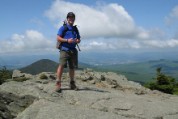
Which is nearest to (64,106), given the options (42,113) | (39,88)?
(42,113)

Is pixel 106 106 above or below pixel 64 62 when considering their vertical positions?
below

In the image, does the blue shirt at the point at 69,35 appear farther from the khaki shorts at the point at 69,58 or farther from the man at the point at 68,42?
the khaki shorts at the point at 69,58

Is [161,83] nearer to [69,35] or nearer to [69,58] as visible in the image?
[69,58]

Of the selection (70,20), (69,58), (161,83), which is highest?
(70,20)

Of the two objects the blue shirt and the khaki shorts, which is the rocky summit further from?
the blue shirt

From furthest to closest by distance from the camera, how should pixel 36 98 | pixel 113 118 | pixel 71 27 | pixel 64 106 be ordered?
1. pixel 71 27
2. pixel 36 98
3. pixel 64 106
4. pixel 113 118

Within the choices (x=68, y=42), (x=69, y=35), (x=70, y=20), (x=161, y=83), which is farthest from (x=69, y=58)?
(x=161, y=83)

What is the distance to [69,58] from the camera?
16094 millimetres

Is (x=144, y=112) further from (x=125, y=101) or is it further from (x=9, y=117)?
(x=9, y=117)

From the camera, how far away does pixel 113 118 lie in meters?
12.8

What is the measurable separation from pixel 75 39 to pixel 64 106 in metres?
3.62

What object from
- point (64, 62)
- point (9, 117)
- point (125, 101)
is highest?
point (64, 62)

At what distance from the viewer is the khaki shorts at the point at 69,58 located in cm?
1587

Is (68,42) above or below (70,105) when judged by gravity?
above
